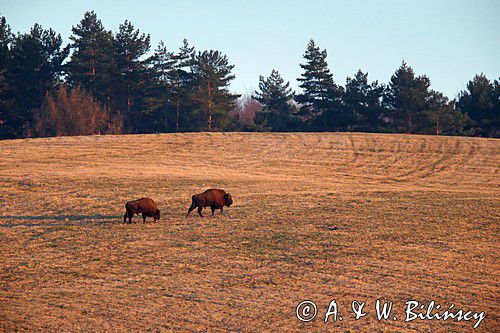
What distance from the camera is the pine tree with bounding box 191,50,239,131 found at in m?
85.8

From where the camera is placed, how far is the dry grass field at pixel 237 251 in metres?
13.2

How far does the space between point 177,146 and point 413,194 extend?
3398 cm

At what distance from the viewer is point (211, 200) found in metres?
25.3

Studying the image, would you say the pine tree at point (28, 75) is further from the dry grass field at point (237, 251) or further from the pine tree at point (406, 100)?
the pine tree at point (406, 100)

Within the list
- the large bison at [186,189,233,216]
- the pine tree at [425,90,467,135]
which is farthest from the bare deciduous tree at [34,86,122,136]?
the large bison at [186,189,233,216]

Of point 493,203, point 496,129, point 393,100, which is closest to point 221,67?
point 393,100

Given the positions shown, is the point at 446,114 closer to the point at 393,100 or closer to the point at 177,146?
the point at 393,100

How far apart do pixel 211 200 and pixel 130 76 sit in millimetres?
65275

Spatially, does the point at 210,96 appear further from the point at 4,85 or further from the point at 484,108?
the point at 484,108

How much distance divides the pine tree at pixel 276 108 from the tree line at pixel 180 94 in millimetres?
180

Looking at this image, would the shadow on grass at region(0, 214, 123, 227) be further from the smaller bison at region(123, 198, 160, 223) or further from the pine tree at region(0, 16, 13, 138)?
the pine tree at region(0, 16, 13, 138)

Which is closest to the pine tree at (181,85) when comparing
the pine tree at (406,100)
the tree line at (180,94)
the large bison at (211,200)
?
the tree line at (180,94)

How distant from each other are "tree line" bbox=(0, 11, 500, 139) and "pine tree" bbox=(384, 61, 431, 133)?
15 centimetres

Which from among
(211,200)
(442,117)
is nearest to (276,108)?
(442,117)
